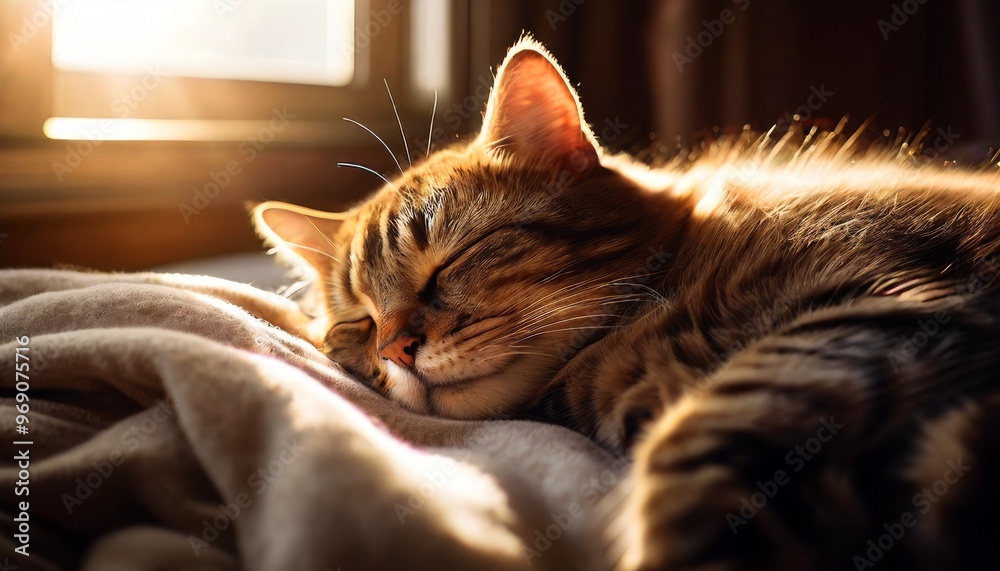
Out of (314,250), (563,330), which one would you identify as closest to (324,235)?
(314,250)

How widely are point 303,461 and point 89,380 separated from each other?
32 cm

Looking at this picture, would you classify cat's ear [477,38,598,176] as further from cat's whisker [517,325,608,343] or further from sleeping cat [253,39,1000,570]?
cat's whisker [517,325,608,343]

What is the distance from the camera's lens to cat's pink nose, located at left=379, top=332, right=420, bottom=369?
38.2 inches

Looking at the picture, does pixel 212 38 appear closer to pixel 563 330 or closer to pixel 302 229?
pixel 302 229

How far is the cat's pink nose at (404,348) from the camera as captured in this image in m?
0.97

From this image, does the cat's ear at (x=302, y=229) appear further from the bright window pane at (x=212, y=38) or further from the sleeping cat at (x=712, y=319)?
the bright window pane at (x=212, y=38)

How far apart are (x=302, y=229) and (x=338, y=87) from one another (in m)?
1.30

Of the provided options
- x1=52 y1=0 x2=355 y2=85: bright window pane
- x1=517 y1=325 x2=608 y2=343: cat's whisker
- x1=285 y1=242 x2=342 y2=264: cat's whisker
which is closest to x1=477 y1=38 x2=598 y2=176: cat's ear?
x1=517 y1=325 x2=608 y2=343: cat's whisker

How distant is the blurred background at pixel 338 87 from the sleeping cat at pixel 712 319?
75 centimetres

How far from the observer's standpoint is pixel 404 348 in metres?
0.97

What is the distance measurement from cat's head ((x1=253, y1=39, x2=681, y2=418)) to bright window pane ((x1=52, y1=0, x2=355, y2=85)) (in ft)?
4.22

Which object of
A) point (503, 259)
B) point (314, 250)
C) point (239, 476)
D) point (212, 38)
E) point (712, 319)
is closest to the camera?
point (239, 476)

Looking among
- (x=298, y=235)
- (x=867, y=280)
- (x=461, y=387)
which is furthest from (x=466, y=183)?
(x=867, y=280)

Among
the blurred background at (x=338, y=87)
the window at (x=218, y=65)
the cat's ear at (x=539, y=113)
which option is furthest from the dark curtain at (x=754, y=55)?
the cat's ear at (x=539, y=113)
